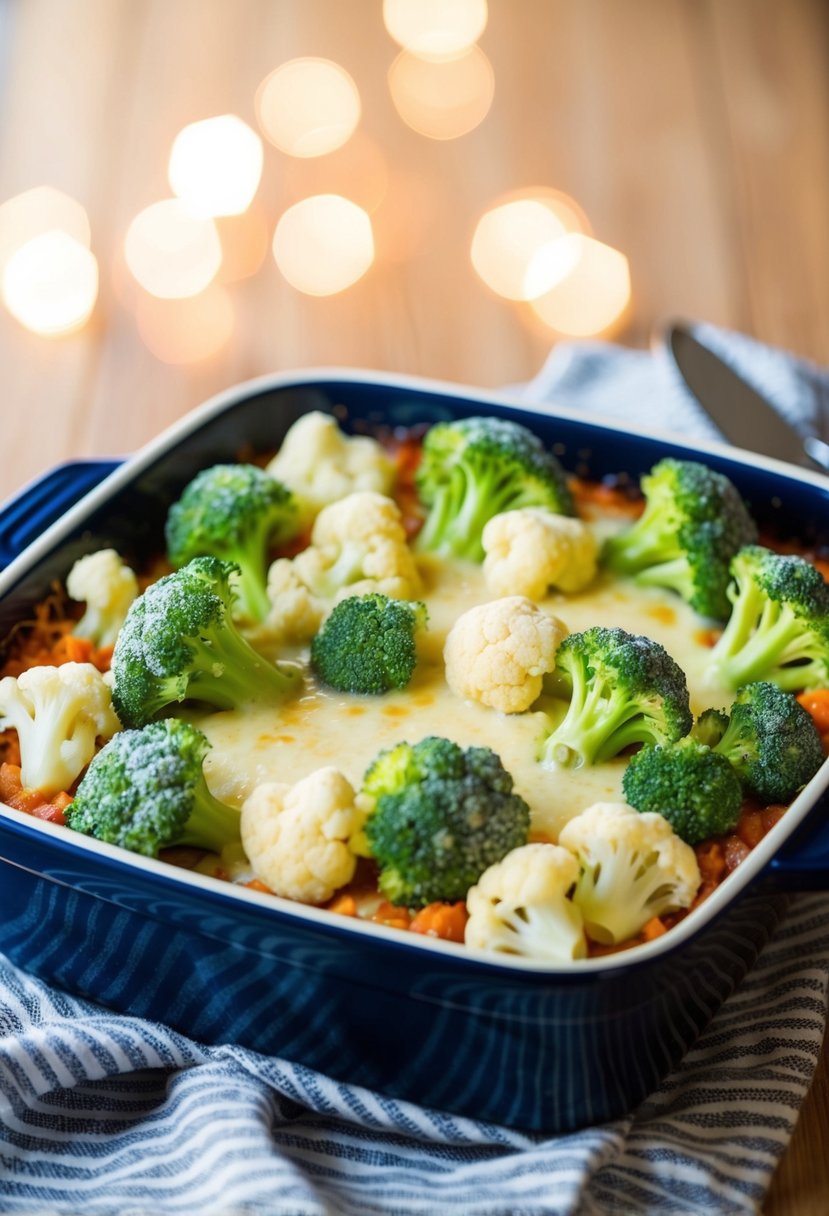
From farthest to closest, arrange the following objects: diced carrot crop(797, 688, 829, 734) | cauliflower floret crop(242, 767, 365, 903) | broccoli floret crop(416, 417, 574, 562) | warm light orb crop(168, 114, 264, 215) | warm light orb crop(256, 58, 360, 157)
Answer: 1. warm light orb crop(256, 58, 360, 157)
2. warm light orb crop(168, 114, 264, 215)
3. broccoli floret crop(416, 417, 574, 562)
4. diced carrot crop(797, 688, 829, 734)
5. cauliflower floret crop(242, 767, 365, 903)

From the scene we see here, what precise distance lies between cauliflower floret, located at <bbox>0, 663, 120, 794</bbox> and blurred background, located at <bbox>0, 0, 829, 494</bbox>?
1.30m

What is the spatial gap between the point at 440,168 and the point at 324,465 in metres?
2.15

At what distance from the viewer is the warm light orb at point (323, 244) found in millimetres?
4395

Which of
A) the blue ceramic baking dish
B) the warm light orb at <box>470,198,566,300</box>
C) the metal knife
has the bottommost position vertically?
the blue ceramic baking dish

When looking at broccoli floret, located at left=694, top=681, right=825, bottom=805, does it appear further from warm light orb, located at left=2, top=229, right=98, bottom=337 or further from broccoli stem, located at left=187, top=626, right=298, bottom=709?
warm light orb, located at left=2, top=229, right=98, bottom=337

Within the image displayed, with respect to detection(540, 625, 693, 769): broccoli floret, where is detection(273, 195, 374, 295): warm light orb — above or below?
above

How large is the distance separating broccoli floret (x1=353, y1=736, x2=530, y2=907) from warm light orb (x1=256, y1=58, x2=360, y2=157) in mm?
3215

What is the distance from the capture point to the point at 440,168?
15.8ft

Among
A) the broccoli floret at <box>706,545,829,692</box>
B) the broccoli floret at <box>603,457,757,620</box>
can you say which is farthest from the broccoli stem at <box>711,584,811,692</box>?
the broccoli floret at <box>603,457,757,620</box>

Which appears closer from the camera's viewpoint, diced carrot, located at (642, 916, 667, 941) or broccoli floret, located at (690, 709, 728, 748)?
diced carrot, located at (642, 916, 667, 941)

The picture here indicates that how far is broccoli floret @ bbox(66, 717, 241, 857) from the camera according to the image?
2174 millimetres

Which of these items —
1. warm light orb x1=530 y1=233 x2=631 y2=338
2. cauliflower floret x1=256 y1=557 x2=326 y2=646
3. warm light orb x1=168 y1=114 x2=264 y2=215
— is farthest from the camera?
warm light orb x1=168 y1=114 x2=264 y2=215

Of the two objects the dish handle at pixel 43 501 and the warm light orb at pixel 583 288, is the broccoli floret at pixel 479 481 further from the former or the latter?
the warm light orb at pixel 583 288

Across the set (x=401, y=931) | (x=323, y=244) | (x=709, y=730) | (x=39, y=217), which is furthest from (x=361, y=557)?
(x=39, y=217)
